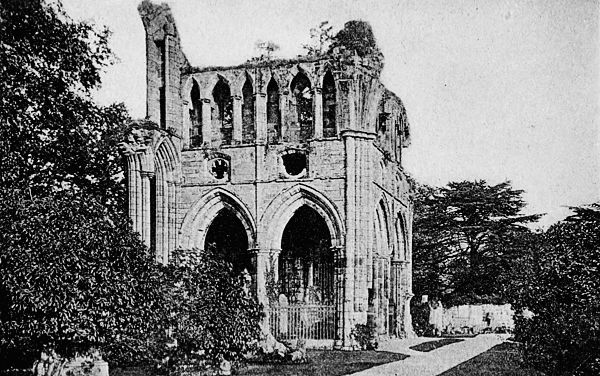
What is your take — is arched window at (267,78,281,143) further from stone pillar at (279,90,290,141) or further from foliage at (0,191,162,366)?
foliage at (0,191,162,366)

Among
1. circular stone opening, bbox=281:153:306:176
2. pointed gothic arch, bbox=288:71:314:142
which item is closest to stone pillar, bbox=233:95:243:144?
pointed gothic arch, bbox=288:71:314:142

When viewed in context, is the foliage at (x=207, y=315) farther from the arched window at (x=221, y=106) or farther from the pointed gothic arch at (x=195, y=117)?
the arched window at (x=221, y=106)

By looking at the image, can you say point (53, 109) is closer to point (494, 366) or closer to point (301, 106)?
point (301, 106)

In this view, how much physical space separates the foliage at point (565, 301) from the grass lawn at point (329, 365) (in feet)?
21.7

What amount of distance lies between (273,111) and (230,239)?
5.38 metres

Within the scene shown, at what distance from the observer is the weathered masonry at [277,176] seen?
88.1 feet

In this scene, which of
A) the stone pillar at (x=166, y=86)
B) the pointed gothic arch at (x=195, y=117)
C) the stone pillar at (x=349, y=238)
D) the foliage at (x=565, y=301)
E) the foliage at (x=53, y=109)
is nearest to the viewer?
the foliage at (x=565, y=301)

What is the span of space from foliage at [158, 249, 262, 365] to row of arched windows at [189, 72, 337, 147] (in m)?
11.9

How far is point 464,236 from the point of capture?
48812mm

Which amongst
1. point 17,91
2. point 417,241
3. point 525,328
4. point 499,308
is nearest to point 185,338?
point 525,328

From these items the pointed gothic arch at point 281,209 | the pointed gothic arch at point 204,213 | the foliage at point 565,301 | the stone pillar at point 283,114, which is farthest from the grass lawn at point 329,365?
the stone pillar at point 283,114

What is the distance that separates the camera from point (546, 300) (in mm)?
12203

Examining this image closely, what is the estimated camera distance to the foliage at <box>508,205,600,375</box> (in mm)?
11391

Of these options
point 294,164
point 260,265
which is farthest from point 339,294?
point 294,164
